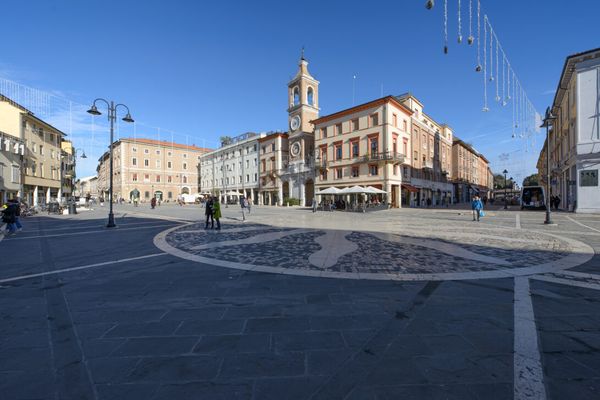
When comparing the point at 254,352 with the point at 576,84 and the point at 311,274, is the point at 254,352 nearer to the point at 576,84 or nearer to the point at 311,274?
the point at 311,274

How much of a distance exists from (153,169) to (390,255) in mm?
74969

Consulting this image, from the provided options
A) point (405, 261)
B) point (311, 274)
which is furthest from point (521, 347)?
point (405, 261)

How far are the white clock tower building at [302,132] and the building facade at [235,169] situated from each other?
11.0 m

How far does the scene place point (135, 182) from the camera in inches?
2680

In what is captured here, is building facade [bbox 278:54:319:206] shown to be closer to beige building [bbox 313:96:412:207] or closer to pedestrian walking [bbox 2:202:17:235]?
beige building [bbox 313:96:412:207]

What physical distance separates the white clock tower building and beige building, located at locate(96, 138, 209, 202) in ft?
121

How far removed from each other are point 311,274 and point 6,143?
37.6 m

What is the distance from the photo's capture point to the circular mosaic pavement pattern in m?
5.82

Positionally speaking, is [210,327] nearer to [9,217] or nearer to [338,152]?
[9,217]

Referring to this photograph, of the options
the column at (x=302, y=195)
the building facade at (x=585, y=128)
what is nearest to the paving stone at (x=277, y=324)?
the building facade at (x=585, y=128)

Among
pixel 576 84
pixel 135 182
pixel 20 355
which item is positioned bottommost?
pixel 20 355

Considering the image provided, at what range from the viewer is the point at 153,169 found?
71.0m

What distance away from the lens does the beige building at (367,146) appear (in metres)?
35.0

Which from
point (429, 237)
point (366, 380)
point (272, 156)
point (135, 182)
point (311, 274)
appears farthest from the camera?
point (135, 182)
